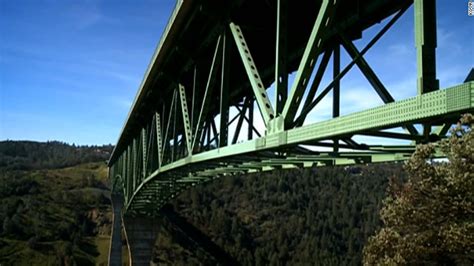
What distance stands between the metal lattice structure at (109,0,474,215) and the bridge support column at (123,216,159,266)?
27.1 metres

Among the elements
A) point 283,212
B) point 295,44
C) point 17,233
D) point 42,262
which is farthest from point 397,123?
point 283,212

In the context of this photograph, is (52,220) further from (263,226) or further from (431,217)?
(431,217)

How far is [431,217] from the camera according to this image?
14953 millimetres

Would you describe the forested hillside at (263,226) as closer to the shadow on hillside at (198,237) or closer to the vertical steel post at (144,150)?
the shadow on hillside at (198,237)

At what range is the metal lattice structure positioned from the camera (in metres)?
6.38

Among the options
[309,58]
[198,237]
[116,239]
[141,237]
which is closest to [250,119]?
[309,58]

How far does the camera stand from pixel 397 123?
246 inches

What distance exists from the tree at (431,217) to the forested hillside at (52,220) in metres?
111

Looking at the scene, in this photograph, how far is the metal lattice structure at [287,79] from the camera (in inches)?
251

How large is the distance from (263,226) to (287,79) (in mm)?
161597

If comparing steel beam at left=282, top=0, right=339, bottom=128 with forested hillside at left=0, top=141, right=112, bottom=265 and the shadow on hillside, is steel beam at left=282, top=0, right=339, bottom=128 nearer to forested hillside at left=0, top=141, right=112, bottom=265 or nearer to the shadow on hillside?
forested hillside at left=0, top=141, right=112, bottom=265

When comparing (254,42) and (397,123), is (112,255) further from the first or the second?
(397,123)

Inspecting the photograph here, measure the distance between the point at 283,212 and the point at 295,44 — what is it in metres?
171

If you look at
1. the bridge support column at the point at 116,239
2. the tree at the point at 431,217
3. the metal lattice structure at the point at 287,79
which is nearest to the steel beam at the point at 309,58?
the metal lattice structure at the point at 287,79
